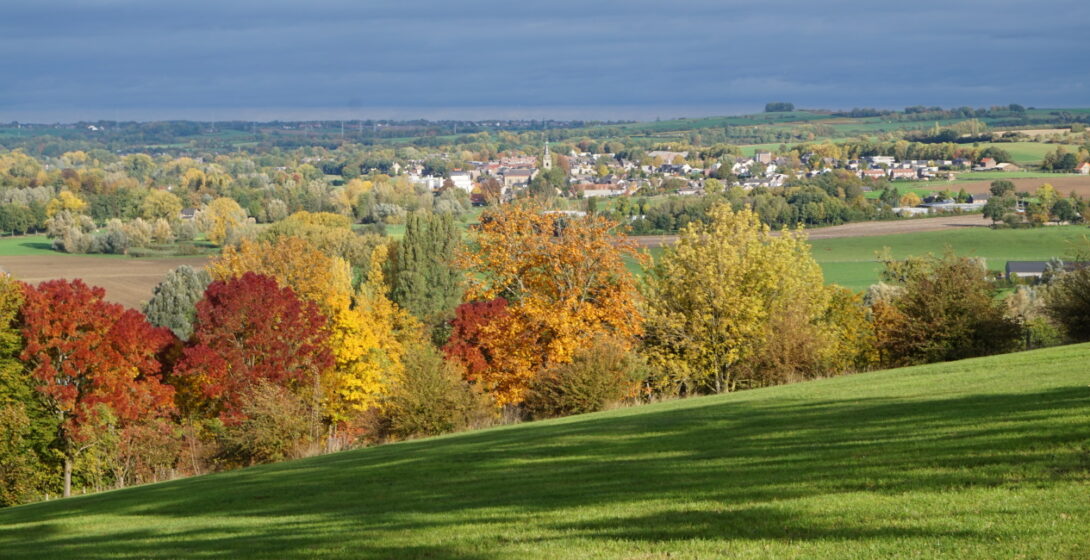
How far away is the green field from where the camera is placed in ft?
335

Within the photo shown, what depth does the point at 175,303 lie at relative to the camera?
87.5m

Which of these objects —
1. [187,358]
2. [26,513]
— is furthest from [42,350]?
[26,513]

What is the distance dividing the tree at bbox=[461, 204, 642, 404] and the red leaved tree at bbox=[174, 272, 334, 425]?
897 cm

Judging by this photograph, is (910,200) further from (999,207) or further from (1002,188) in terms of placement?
(999,207)

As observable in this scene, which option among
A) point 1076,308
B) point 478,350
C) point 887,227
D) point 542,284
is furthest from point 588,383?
point 887,227

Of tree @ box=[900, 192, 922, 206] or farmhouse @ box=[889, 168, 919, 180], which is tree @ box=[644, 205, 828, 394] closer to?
tree @ box=[900, 192, 922, 206]

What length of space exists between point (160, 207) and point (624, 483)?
566ft

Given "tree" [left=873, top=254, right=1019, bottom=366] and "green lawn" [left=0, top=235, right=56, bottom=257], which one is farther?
"green lawn" [left=0, top=235, right=56, bottom=257]

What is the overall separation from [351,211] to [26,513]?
17060 cm

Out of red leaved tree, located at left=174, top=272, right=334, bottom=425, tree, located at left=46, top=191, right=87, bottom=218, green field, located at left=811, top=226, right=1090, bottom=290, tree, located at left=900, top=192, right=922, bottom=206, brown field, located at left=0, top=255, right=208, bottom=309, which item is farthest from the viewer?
tree, located at left=46, top=191, right=87, bottom=218

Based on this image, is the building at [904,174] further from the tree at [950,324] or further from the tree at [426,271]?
→ the tree at [950,324]

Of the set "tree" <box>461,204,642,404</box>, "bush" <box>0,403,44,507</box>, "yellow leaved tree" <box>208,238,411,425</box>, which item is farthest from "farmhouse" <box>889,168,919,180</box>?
"bush" <box>0,403,44,507</box>

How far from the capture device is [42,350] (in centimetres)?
4197

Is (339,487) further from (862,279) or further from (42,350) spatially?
Answer: (862,279)
